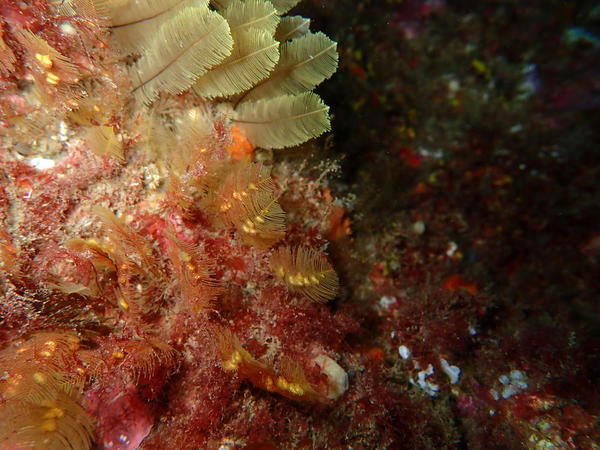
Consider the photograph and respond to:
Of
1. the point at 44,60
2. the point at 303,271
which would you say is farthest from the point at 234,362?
the point at 44,60

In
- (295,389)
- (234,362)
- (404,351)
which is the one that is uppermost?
(234,362)

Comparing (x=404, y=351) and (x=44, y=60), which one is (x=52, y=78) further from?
(x=404, y=351)

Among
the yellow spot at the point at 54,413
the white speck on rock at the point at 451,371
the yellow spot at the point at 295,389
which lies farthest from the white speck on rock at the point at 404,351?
the yellow spot at the point at 54,413

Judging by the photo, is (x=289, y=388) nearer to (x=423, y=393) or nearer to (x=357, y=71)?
(x=423, y=393)

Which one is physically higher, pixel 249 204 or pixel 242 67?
pixel 242 67

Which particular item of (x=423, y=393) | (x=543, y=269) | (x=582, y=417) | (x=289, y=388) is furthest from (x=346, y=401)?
(x=543, y=269)

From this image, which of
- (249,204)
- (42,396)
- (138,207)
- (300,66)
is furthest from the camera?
(300,66)

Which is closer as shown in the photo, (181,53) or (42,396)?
(42,396)

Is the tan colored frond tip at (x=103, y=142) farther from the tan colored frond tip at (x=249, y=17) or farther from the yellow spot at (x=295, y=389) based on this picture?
the yellow spot at (x=295, y=389)
